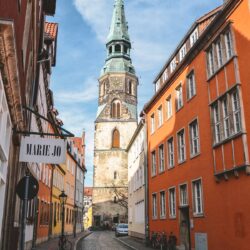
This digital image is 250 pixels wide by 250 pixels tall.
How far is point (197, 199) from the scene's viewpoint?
1891cm

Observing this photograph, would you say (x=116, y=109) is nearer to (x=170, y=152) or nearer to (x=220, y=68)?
(x=170, y=152)

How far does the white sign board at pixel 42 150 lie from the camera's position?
8445 mm

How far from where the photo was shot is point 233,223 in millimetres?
14594

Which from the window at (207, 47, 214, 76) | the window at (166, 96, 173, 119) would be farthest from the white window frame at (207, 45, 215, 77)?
the window at (166, 96, 173, 119)

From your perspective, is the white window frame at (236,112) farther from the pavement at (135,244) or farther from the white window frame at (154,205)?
the white window frame at (154,205)

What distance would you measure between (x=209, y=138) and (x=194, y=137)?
2.43 metres

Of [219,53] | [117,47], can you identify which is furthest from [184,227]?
[117,47]

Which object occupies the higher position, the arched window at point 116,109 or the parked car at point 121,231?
the arched window at point 116,109

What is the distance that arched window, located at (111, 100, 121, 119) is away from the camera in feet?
240

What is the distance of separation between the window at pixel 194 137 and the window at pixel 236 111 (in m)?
4.21

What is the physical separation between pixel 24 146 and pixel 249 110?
27.9 feet

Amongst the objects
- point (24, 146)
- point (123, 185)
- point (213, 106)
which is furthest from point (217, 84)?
point (123, 185)

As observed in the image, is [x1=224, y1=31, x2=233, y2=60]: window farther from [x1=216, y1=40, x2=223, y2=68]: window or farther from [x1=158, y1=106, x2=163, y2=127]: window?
[x1=158, y1=106, x2=163, y2=127]: window

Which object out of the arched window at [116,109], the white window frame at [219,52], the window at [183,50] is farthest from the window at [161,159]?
the arched window at [116,109]
